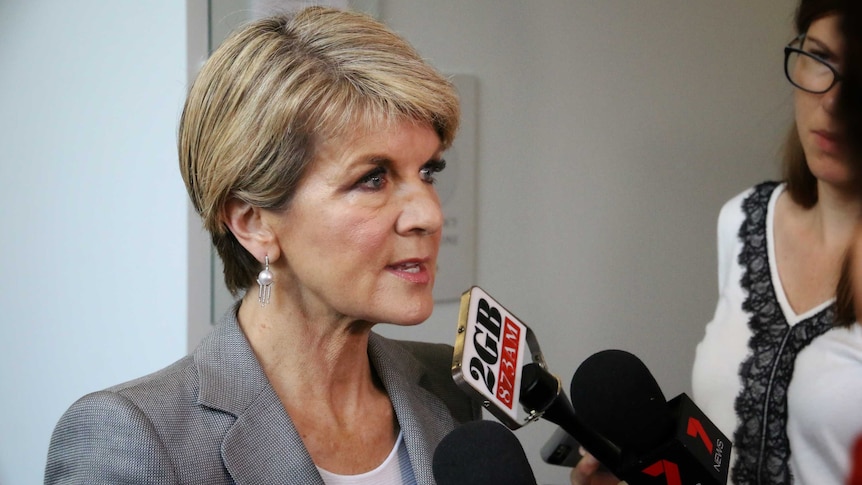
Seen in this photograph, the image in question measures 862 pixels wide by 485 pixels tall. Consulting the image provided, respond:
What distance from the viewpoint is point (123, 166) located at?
6.95ft

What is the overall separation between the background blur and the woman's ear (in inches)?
26.7

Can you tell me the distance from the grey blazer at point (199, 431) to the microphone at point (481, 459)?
0.27 metres

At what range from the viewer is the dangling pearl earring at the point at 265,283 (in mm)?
1319

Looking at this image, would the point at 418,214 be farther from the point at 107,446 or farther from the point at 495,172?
the point at 495,172

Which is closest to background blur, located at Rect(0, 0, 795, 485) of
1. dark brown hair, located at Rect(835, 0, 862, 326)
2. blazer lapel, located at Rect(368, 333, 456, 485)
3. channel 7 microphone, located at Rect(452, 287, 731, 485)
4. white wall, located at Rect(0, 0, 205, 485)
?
white wall, located at Rect(0, 0, 205, 485)

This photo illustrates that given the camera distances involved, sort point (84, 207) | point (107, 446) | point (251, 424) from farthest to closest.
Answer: point (84, 207) < point (251, 424) < point (107, 446)

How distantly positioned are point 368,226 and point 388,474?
37 cm

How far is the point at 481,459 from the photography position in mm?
1030

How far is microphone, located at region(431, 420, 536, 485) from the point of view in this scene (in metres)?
1.01

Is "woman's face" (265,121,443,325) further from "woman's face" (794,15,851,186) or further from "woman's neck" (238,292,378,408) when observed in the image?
"woman's face" (794,15,851,186)

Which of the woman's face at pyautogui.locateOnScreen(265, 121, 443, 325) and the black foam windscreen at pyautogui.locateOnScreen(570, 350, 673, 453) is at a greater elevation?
the woman's face at pyautogui.locateOnScreen(265, 121, 443, 325)

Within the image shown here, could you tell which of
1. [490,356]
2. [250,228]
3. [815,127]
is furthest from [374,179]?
[815,127]

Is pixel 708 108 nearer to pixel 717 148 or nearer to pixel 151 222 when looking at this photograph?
pixel 717 148

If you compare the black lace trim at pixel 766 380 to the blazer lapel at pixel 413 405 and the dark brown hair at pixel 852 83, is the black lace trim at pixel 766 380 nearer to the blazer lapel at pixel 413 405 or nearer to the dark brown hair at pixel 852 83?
the blazer lapel at pixel 413 405
